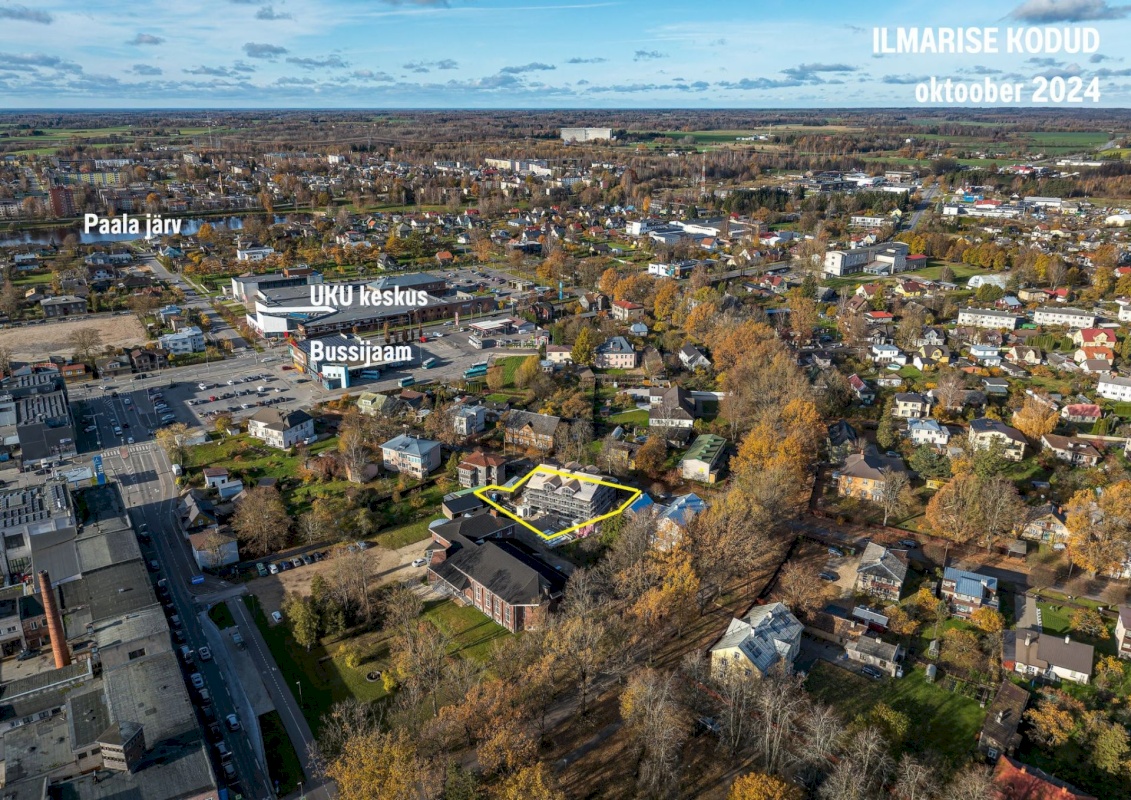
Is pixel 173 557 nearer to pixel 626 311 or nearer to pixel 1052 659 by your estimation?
pixel 1052 659

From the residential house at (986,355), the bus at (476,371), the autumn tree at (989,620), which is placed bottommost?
the autumn tree at (989,620)

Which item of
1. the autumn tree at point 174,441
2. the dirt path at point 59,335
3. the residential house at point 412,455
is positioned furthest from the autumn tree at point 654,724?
the dirt path at point 59,335

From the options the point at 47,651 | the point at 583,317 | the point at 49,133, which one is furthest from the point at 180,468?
the point at 49,133

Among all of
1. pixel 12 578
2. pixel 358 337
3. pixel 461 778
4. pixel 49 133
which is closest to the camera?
pixel 461 778

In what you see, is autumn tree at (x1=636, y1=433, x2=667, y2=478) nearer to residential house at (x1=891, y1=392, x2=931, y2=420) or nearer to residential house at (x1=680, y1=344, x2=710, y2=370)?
residential house at (x1=680, y1=344, x2=710, y2=370)

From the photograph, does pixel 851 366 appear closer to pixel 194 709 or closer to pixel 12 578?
pixel 194 709

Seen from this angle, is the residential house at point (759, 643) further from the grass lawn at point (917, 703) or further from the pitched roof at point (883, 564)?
the pitched roof at point (883, 564)

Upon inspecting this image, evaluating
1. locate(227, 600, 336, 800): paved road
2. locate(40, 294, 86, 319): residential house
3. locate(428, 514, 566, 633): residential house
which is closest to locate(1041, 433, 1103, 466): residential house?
locate(428, 514, 566, 633): residential house
